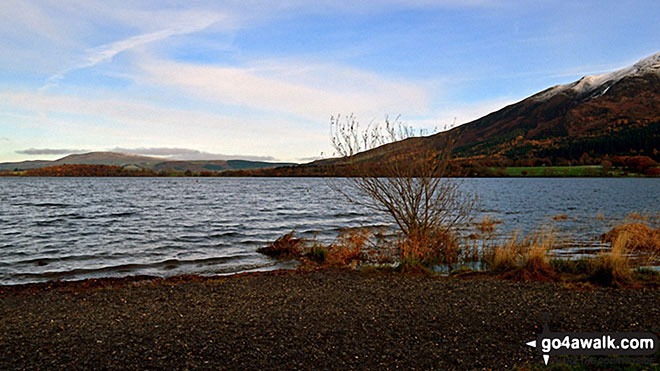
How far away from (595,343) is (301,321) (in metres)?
5.28

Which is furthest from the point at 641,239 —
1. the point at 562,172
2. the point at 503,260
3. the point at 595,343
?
the point at 562,172

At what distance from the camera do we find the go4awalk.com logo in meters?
6.68

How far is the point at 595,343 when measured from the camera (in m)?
7.10

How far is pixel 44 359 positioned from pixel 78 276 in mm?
9412

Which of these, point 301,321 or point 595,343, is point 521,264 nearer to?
point 595,343

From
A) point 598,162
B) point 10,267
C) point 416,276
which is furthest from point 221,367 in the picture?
point 598,162

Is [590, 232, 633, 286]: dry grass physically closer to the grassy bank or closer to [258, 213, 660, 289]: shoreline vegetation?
[258, 213, 660, 289]: shoreline vegetation

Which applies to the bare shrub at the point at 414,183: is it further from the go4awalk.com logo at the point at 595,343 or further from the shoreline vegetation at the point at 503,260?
the go4awalk.com logo at the point at 595,343

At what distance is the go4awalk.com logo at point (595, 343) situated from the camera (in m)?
6.68

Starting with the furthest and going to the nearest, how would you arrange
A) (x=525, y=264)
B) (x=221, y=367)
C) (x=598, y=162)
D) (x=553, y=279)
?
(x=598, y=162) < (x=525, y=264) < (x=553, y=279) < (x=221, y=367)

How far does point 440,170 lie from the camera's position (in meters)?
15.7

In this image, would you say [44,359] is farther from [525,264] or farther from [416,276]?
[525,264]

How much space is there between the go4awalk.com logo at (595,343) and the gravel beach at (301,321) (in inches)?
10.8

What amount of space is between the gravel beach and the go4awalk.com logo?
10.8 inches
